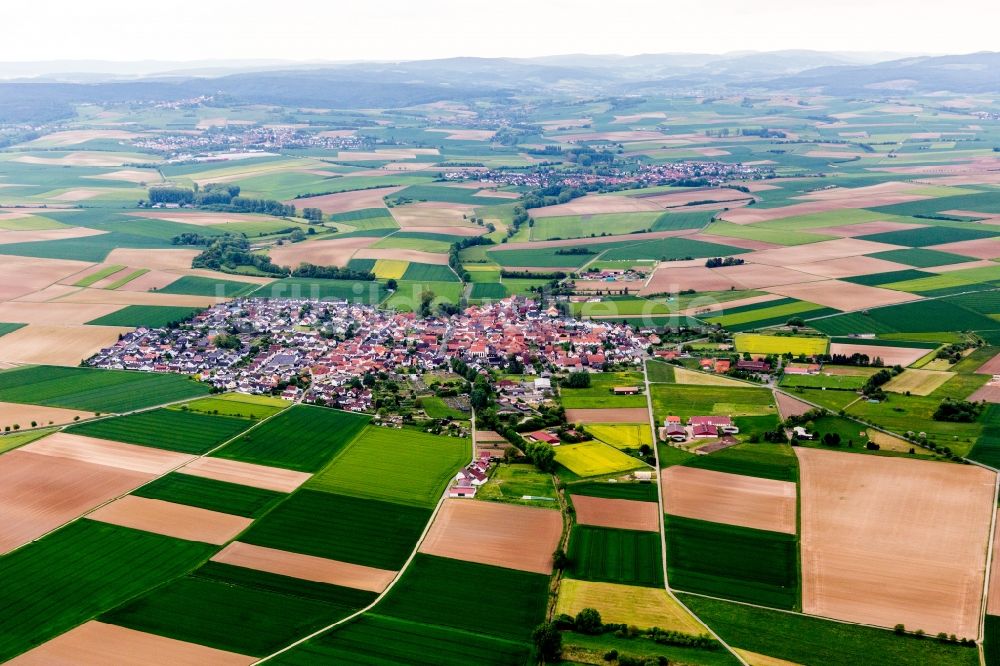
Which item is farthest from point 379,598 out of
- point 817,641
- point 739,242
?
point 739,242

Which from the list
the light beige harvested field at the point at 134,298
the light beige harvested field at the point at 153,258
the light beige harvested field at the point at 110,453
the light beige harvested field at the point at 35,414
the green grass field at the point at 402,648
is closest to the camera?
the green grass field at the point at 402,648

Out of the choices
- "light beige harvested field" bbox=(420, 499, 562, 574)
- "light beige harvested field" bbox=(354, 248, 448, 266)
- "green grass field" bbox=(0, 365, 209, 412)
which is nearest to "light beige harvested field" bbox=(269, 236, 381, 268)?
"light beige harvested field" bbox=(354, 248, 448, 266)

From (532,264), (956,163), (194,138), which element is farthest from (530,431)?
(194,138)

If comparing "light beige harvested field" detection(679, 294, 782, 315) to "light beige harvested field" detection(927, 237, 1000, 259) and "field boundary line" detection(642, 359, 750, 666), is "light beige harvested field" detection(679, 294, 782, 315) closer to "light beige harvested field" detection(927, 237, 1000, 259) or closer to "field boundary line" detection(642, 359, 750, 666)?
"field boundary line" detection(642, 359, 750, 666)

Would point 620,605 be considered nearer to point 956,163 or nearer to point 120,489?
point 120,489

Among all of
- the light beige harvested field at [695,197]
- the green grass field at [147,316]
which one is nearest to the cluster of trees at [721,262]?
the light beige harvested field at [695,197]

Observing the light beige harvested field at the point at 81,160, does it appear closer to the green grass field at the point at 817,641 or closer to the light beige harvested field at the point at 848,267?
the light beige harvested field at the point at 848,267
